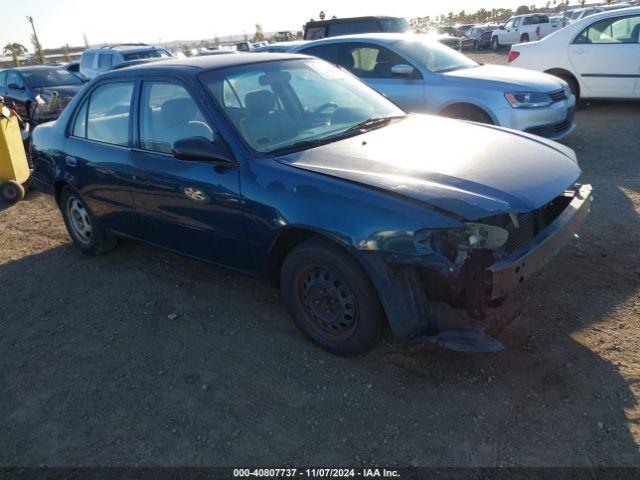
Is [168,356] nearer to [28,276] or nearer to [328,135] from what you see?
[328,135]

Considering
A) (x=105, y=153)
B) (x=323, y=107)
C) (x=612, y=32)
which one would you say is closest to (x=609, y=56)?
(x=612, y=32)

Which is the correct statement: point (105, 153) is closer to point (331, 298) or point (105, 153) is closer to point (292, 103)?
point (292, 103)

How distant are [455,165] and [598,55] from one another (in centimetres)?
739

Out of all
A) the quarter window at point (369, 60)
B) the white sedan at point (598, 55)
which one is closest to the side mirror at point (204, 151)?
the quarter window at point (369, 60)

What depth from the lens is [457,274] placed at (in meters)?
2.64

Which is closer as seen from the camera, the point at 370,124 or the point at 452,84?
the point at 370,124

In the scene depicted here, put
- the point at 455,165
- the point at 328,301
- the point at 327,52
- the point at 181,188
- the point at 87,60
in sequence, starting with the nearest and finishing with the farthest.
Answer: the point at 455,165 → the point at 328,301 → the point at 181,188 → the point at 327,52 → the point at 87,60

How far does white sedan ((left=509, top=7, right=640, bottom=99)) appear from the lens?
28.0 feet

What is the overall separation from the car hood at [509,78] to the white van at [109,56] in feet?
34.4

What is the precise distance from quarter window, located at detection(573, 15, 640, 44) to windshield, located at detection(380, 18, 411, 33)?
13.6 ft

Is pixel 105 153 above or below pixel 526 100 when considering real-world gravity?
above

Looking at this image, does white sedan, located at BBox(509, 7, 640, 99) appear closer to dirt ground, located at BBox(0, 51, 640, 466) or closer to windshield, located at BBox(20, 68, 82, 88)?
dirt ground, located at BBox(0, 51, 640, 466)

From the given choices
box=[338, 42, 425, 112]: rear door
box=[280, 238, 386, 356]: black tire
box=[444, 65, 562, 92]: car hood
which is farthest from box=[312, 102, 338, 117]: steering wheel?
box=[444, 65, 562, 92]: car hood

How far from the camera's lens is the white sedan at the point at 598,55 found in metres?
8.53
